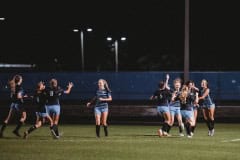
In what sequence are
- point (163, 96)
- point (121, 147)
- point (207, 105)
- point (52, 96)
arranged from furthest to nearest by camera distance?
point (207, 105) → point (163, 96) → point (52, 96) → point (121, 147)

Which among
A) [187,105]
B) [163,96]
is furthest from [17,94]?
[187,105]

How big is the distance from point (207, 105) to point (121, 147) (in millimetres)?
6287

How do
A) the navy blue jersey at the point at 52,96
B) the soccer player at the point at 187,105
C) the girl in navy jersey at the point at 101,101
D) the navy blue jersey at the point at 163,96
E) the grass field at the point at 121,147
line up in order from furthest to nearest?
1. the navy blue jersey at the point at 163,96
2. the soccer player at the point at 187,105
3. the girl in navy jersey at the point at 101,101
4. the navy blue jersey at the point at 52,96
5. the grass field at the point at 121,147

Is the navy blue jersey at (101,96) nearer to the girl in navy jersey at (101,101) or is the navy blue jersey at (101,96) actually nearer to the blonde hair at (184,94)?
the girl in navy jersey at (101,101)

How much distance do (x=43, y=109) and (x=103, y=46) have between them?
320ft

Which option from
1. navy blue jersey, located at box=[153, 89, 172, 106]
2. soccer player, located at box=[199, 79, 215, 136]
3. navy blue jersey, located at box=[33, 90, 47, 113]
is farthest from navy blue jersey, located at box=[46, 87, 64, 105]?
soccer player, located at box=[199, 79, 215, 136]

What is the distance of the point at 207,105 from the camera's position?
23.8 m

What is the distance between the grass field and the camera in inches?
634

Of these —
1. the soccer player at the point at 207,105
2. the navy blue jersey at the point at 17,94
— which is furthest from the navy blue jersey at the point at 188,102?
the navy blue jersey at the point at 17,94

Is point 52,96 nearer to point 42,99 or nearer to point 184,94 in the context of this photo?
point 42,99

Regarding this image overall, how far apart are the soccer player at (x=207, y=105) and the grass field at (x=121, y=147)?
1.26 ft

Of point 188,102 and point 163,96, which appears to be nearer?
point 188,102

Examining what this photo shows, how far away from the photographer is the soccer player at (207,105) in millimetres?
23375

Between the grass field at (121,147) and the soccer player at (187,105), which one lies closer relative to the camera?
the grass field at (121,147)
